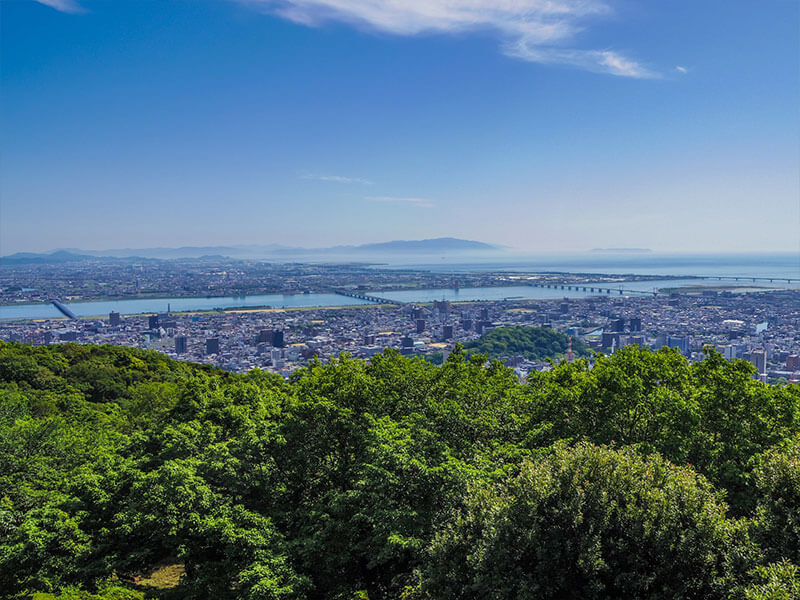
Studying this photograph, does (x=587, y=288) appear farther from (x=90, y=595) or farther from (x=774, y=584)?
(x=90, y=595)

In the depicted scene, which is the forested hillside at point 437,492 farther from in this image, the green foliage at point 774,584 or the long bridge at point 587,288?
the long bridge at point 587,288

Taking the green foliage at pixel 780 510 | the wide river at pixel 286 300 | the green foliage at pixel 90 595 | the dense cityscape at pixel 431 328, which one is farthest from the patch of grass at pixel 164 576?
the wide river at pixel 286 300

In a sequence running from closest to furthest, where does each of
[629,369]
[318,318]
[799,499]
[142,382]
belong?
[799,499]
[629,369]
[142,382]
[318,318]

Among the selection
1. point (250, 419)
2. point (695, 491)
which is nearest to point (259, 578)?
point (250, 419)

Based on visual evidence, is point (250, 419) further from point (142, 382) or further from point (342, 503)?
point (142, 382)

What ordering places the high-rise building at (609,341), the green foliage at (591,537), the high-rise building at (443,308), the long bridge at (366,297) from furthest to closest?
1. the long bridge at (366,297)
2. the high-rise building at (443,308)
3. the high-rise building at (609,341)
4. the green foliage at (591,537)

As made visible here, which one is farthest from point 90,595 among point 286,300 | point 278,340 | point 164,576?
point 286,300
